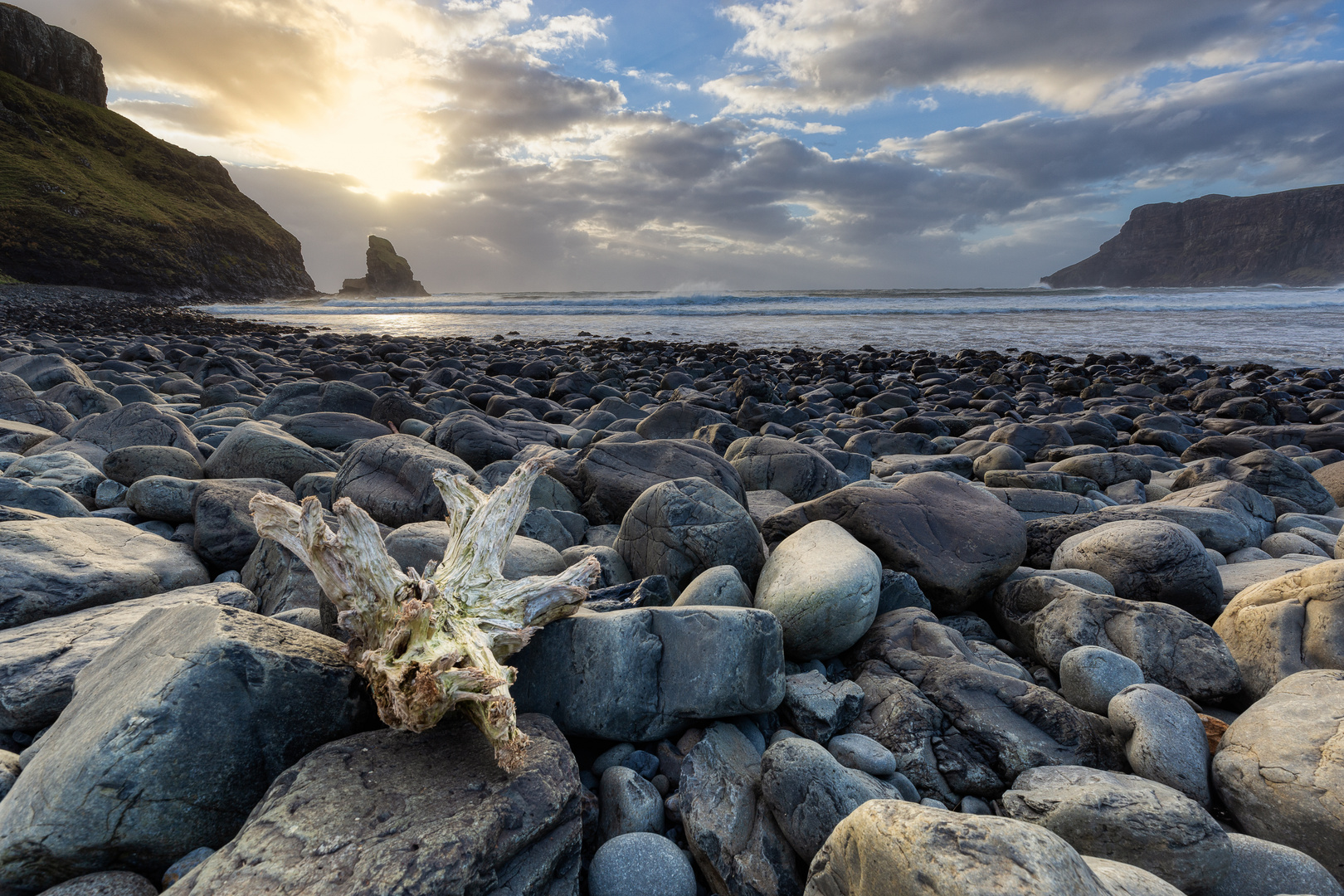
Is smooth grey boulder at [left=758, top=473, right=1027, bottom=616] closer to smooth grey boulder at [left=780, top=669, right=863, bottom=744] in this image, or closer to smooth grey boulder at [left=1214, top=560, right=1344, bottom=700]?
smooth grey boulder at [left=1214, top=560, right=1344, bottom=700]

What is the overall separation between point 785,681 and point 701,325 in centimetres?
2436

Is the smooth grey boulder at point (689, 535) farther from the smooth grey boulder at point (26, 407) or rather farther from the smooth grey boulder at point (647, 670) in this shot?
the smooth grey boulder at point (26, 407)

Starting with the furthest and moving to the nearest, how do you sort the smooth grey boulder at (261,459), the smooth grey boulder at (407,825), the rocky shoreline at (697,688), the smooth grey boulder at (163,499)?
1. the smooth grey boulder at (261,459)
2. the smooth grey boulder at (163,499)
3. the rocky shoreline at (697,688)
4. the smooth grey boulder at (407,825)

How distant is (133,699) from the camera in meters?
1.69

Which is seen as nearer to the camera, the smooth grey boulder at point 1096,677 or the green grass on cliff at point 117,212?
the smooth grey boulder at point 1096,677

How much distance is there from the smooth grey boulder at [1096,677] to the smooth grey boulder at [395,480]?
3.39m

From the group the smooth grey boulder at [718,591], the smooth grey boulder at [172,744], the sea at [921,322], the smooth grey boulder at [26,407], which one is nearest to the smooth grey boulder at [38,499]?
the smooth grey boulder at [172,744]

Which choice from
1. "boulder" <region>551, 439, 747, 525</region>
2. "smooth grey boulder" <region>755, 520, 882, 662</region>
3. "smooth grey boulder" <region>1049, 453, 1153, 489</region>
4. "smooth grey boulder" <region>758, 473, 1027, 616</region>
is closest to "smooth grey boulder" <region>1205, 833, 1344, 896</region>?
"smooth grey boulder" <region>755, 520, 882, 662</region>

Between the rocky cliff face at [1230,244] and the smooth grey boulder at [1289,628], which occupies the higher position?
the rocky cliff face at [1230,244]

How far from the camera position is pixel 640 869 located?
173 centimetres

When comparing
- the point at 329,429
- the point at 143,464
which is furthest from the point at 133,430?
the point at 329,429

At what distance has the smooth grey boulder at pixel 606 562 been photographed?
3293 mm

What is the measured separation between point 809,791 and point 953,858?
637mm

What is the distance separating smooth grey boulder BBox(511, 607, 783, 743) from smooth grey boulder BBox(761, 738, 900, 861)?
11.8 inches
